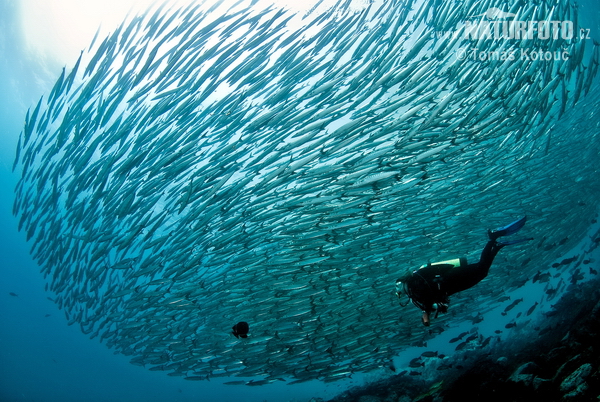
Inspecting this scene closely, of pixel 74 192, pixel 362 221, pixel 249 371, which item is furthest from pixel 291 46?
pixel 249 371

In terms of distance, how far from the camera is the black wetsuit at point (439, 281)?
399cm

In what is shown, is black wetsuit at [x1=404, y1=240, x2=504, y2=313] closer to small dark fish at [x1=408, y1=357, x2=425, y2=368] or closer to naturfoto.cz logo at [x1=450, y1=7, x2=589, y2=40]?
naturfoto.cz logo at [x1=450, y1=7, x2=589, y2=40]

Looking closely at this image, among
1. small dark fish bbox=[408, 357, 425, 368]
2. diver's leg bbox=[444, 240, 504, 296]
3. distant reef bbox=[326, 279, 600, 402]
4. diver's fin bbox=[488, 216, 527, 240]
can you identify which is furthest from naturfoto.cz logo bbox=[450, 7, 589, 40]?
small dark fish bbox=[408, 357, 425, 368]

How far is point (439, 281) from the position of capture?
3947mm

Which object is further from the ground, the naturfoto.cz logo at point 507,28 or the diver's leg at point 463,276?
the naturfoto.cz logo at point 507,28

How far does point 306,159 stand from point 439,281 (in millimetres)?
3197

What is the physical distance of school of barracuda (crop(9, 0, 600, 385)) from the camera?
5.73 m

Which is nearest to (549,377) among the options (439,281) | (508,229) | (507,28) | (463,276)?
(508,229)

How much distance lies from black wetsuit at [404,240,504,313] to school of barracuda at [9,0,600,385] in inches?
86.1

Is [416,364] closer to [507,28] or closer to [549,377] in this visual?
[549,377]

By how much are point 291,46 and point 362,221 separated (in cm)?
448

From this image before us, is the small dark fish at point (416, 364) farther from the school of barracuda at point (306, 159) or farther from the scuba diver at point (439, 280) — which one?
the scuba diver at point (439, 280)

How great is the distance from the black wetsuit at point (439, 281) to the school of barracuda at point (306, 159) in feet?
7.17

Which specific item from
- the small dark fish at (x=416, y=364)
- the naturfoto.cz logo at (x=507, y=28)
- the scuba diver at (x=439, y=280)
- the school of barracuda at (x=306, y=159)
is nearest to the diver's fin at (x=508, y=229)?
the scuba diver at (x=439, y=280)
